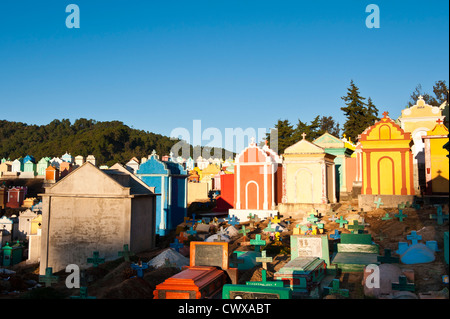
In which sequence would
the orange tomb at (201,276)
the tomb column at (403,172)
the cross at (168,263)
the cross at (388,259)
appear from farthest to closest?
the tomb column at (403,172) < the cross at (168,263) < the cross at (388,259) < the orange tomb at (201,276)

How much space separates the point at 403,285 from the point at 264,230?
9.48 meters

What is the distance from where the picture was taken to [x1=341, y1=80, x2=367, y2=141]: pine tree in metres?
46.5

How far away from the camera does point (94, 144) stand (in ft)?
315

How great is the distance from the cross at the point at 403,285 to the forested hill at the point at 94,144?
248 feet

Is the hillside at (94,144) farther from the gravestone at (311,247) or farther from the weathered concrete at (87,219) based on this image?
the gravestone at (311,247)

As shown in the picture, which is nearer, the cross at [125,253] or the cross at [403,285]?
the cross at [403,285]

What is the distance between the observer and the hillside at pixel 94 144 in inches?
3684

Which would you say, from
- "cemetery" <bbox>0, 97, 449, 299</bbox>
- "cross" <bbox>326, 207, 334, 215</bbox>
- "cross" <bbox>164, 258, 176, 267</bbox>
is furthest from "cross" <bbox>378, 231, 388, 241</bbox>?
"cross" <bbox>164, 258, 176, 267</bbox>

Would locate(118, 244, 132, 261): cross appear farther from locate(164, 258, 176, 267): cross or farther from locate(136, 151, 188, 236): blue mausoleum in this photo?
locate(136, 151, 188, 236): blue mausoleum

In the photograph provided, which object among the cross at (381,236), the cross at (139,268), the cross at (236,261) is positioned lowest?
the cross at (139,268)

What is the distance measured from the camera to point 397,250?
44.4 ft

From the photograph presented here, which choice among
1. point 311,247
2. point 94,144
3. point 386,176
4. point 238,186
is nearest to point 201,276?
point 311,247

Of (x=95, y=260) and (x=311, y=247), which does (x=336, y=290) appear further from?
(x=95, y=260)

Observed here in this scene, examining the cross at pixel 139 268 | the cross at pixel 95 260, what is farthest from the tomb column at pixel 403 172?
the cross at pixel 95 260
